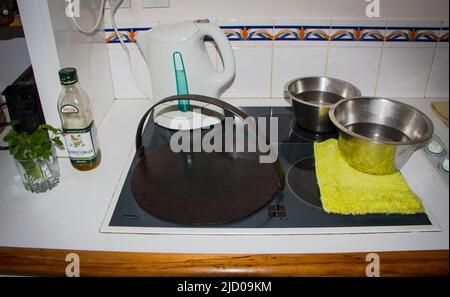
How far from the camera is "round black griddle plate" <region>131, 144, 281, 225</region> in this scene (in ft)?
2.83

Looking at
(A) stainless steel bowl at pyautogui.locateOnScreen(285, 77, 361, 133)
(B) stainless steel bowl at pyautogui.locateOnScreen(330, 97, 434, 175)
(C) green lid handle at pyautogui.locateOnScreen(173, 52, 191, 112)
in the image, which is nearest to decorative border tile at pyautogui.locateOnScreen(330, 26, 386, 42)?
(A) stainless steel bowl at pyautogui.locateOnScreen(285, 77, 361, 133)

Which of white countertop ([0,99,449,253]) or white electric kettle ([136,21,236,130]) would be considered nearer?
white countertop ([0,99,449,253])

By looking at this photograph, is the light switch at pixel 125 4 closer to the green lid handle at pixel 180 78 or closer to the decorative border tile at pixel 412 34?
the green lid handle at pixel 180 78

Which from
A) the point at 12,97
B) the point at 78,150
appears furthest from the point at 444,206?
the point at 12,97

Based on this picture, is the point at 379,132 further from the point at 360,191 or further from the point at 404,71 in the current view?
the point at 404,71

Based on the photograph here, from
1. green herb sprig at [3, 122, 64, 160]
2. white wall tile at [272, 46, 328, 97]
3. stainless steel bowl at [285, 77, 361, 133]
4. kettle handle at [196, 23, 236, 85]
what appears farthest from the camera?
white wall tile at [272, 46, 328, 97]

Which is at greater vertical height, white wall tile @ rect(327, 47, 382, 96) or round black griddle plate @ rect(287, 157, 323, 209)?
white wall tile @ rect(327, 47, 382, 96)

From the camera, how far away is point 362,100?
1055 millimetres

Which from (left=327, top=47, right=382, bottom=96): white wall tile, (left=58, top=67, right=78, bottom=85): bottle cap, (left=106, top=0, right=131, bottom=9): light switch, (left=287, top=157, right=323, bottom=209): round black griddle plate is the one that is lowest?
(left=287, top=157, right=323, bottom=209): round black griddle plate

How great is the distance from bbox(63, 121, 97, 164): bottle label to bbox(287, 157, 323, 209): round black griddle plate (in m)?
0.47

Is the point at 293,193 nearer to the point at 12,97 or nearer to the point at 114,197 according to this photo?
the point at 114,197

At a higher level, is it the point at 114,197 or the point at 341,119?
the point at 341,119

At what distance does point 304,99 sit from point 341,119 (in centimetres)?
19

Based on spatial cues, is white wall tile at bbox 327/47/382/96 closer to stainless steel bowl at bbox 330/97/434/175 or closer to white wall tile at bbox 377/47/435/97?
white wall tile at bbox 377/47/435/97
